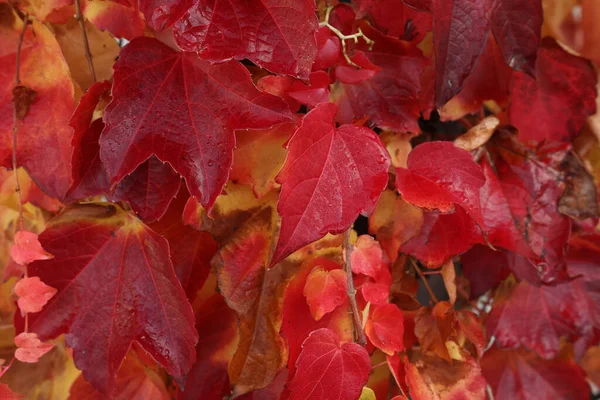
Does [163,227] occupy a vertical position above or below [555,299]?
above

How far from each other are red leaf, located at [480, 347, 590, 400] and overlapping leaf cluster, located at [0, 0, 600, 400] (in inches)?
4.1

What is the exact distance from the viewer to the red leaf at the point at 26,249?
0.40 meters

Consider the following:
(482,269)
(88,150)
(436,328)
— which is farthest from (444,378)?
(88,150)

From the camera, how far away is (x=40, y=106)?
44 centimetres

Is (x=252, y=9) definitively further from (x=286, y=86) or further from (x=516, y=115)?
(x=516, y=115)

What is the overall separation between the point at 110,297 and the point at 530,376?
504 millimetres

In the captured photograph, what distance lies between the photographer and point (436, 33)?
1.31 feet

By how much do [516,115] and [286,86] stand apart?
0.91 ft

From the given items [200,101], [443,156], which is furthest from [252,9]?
[443,156]

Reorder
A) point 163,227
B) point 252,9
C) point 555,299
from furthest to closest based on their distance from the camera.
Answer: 1. point 555,299
2. point 163,227
3. point 252,9

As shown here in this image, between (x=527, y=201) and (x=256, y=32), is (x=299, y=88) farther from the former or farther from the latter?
(x=527, y=201)

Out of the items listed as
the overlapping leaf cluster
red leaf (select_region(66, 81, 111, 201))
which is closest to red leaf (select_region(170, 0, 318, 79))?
the overlapping leaf cluster

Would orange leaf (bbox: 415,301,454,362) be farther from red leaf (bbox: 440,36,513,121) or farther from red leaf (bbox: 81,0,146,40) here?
red leaf (bbox: 81,0,146,40)

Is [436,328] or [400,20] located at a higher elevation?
[400,20]
